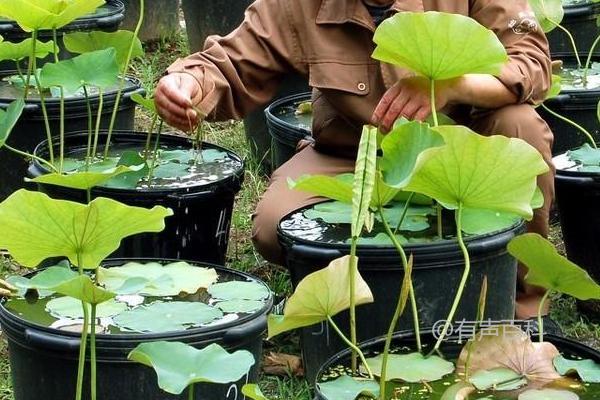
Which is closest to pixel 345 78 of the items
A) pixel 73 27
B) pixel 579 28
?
pixel 73 27

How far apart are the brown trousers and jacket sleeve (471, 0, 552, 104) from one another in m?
0.05

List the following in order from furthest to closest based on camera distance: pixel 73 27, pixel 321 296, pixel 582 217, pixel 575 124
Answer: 1. pixel 73 27
2. pixel 575 124
3. pixel 582 217
4. pixel 321 296

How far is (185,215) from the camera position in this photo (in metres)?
2.60

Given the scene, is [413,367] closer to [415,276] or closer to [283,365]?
[415,276]

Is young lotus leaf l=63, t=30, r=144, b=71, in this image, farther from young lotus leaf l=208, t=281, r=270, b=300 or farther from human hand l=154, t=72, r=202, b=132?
young lotus leaf l=208, t=281, r=270, b=300

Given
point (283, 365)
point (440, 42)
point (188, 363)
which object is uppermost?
point (440, 42)

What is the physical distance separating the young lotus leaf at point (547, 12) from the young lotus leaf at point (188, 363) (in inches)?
74.2

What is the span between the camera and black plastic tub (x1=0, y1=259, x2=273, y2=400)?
1.89m

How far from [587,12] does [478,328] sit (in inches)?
89.6

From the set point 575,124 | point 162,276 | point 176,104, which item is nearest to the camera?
point 162,276

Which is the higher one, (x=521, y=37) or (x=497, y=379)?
(x=521, y=37)

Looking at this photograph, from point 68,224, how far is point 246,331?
0.36 meters

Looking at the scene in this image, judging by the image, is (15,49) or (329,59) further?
(15,49)

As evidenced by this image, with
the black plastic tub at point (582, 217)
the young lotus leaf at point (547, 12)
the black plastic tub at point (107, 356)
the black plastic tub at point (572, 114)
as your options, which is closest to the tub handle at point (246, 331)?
the black plastic tub at point (107, 356)
